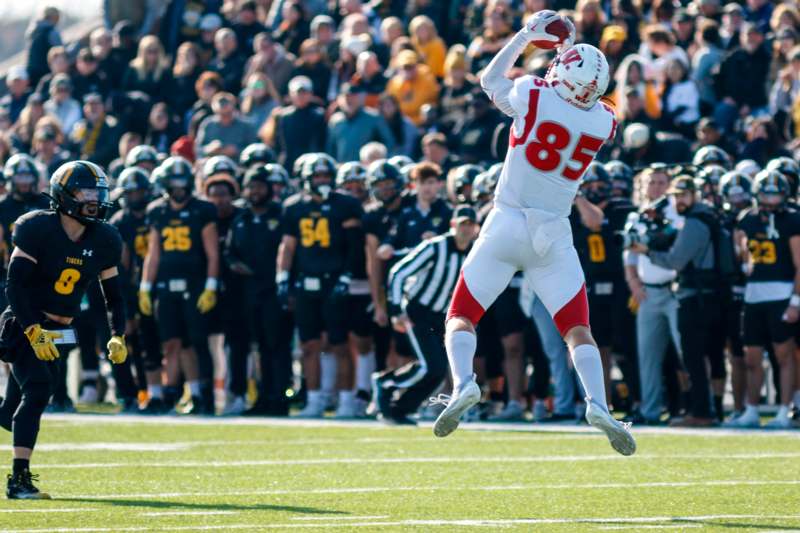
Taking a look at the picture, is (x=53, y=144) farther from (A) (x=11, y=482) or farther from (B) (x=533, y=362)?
(A) (x=11, y=482)

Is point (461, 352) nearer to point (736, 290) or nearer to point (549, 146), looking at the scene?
point (549, 146)

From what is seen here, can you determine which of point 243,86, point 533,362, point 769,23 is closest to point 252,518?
point 533,362

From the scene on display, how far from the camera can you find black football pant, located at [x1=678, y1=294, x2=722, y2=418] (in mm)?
13406

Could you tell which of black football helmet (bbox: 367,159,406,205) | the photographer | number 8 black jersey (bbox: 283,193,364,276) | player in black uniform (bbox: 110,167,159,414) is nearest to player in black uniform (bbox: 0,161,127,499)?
the photographer

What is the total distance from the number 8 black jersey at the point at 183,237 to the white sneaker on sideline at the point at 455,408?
7.03 metres

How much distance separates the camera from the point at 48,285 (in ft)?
30.0

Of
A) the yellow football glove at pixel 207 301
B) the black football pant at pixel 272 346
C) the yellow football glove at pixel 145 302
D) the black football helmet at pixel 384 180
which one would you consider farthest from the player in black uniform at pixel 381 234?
the yellow football glove at pixel 145 302

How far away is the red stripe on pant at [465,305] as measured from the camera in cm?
870

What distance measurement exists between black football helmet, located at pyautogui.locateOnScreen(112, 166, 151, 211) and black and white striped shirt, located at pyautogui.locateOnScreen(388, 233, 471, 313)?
3.25 meters

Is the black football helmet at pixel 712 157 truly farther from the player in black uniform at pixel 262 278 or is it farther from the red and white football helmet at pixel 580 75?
the red and white football helmet at pixel 580 75

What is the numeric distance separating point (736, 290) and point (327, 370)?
3.57 metres

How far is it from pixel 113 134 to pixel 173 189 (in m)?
4.56

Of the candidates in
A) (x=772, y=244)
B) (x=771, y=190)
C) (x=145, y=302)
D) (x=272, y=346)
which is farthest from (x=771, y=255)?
(x=145, y=302)

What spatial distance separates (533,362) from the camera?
14789 mm
